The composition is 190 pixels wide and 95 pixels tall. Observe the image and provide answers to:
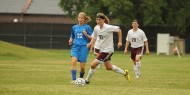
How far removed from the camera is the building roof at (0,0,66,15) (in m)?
75.9

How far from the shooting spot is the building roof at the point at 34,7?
249 ft

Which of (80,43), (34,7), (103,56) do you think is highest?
(80,43)

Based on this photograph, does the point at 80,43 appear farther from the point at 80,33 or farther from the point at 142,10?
the point at 142,10

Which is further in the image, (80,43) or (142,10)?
(142,10)

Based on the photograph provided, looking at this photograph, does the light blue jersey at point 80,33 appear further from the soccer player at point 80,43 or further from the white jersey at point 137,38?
the white jersey at point 137,38

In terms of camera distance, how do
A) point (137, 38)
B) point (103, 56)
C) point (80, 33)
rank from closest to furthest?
point (103, 56) < point (80, 33) < point (137, 38)

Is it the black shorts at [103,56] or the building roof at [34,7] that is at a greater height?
the black shorts at [103,56]

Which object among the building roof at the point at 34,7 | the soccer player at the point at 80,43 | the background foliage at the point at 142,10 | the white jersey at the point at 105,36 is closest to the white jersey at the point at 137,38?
the soccer player at the point at 80,43

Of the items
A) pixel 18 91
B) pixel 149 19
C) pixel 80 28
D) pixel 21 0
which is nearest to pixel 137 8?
pixel 149 19

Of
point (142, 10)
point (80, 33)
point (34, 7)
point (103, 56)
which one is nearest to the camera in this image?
point (103, 56)

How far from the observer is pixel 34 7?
77.1 meters

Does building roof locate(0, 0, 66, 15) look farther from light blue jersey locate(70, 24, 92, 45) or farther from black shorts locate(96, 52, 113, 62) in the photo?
black shorts locate(96, 52, 113, 62)

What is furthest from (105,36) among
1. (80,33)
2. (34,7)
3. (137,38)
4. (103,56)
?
(34,7)

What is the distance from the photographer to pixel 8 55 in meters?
40.0
